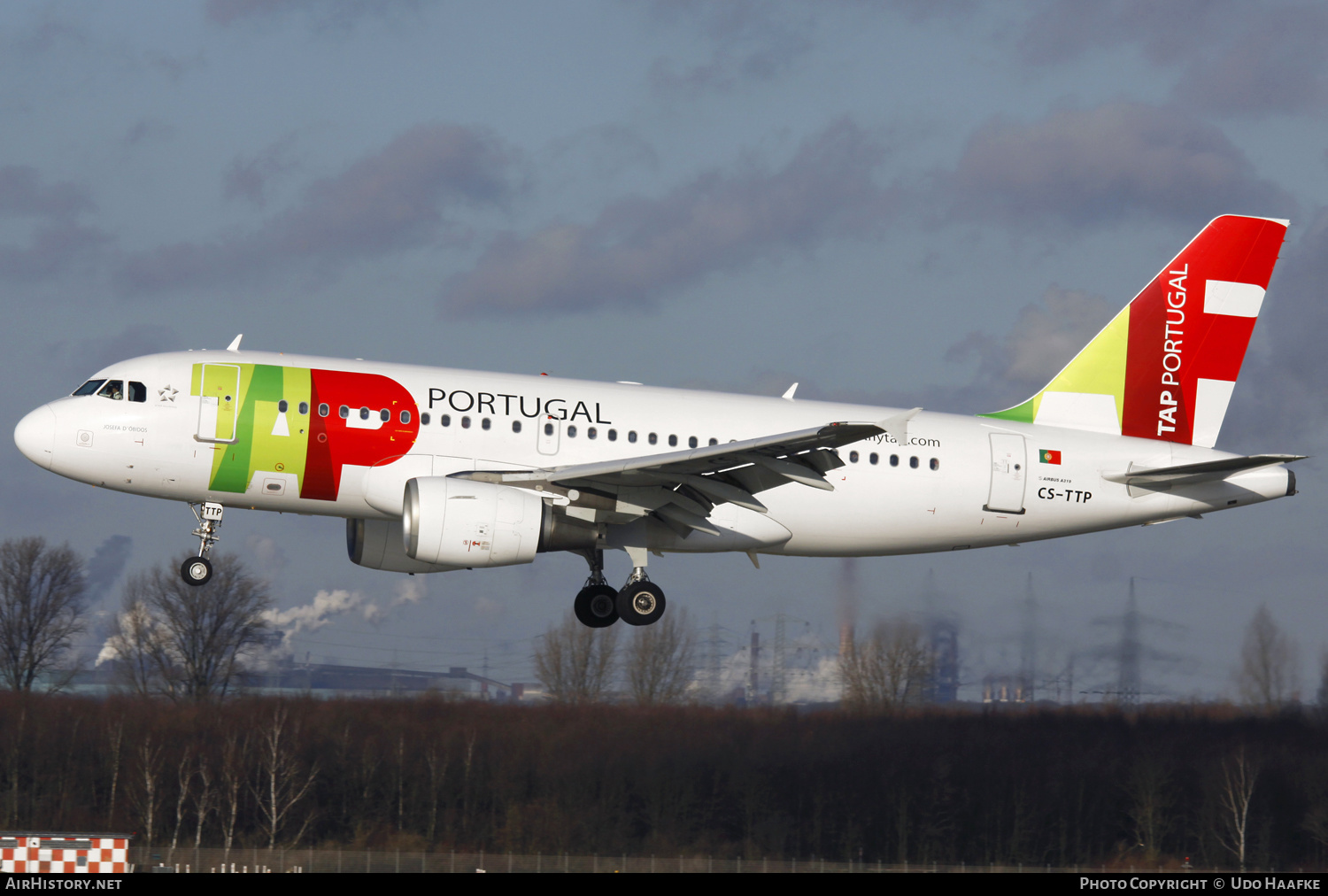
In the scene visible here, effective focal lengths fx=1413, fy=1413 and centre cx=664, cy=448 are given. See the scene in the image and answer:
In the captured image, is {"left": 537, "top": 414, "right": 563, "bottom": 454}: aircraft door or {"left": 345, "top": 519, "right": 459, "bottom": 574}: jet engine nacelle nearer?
{"left": 537, "top": 414, "right": 563, "bottom": 454}: aircraft door

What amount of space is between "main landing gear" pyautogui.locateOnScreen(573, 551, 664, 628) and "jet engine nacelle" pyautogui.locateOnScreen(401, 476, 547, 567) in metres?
2.54

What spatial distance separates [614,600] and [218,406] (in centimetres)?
809

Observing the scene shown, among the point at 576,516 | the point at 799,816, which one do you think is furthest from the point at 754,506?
the point at 799,816

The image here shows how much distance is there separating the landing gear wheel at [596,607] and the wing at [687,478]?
82.3 inches

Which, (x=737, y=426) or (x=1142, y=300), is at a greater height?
(x=1142, y=300)

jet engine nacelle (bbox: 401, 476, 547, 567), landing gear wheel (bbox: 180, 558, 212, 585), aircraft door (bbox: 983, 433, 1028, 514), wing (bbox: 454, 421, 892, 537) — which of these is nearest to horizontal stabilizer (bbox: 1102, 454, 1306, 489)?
aircraft door (bbox: 983, 433, 1028, 514)

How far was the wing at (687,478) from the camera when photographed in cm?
2278

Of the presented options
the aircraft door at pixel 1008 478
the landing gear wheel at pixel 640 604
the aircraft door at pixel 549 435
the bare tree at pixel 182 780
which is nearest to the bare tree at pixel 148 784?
the bare tree at pixel 182 780

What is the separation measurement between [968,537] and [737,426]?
514cm

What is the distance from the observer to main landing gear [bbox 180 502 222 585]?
79.0ft

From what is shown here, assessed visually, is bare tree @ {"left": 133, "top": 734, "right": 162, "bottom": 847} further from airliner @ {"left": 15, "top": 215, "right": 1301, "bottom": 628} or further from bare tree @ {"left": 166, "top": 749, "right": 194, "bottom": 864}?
airliner @ {"left": 15, "top": 215, "right": 1301, "bottom": 628}

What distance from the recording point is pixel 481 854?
4175 centimetres

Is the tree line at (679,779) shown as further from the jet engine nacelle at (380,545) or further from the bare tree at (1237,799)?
the jet engine nacelle at (380,545)

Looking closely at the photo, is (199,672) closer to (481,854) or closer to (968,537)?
(481,854)
